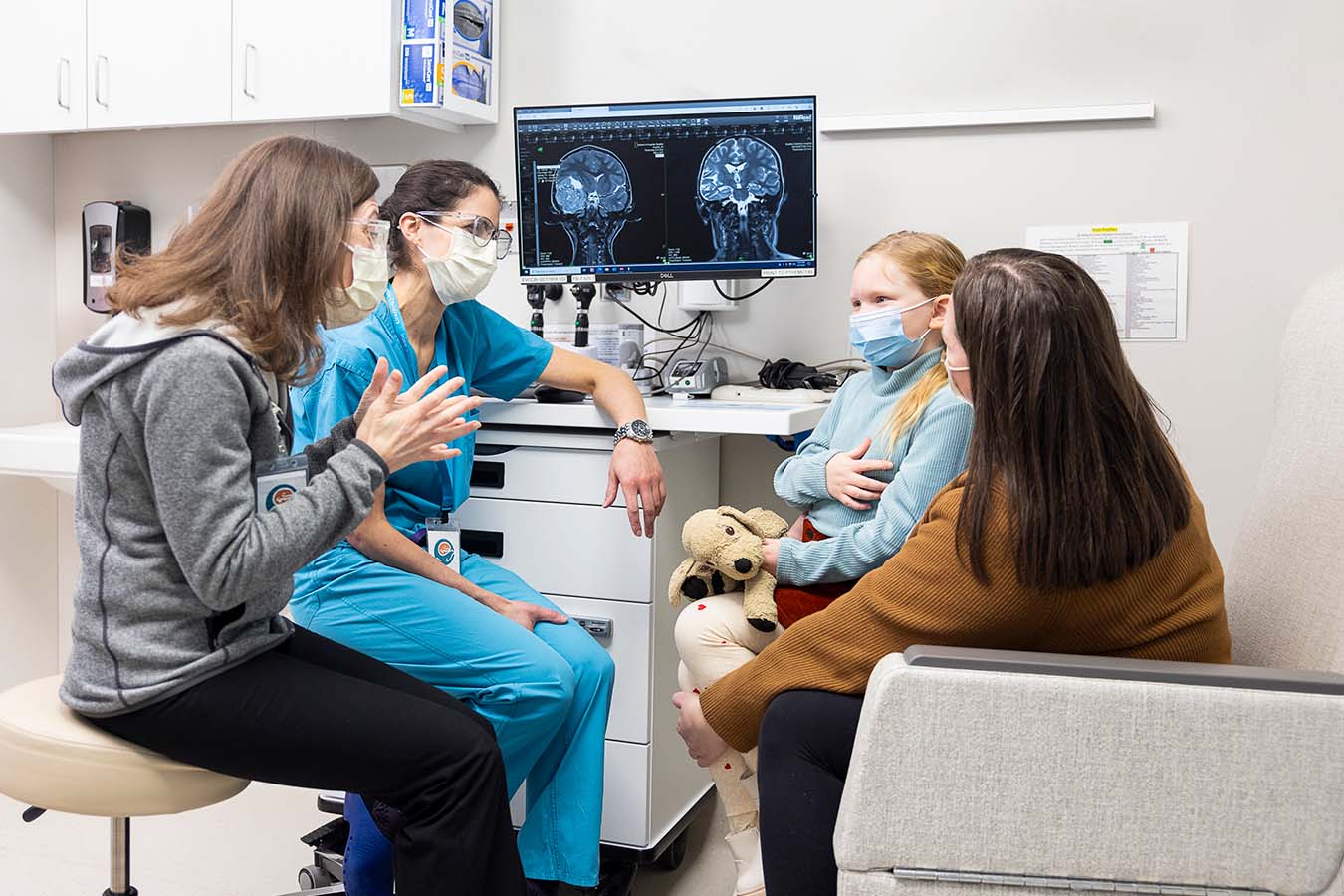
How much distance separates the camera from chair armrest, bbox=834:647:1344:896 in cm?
116

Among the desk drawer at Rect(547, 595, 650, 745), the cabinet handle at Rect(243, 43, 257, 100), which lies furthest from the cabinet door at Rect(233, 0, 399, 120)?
the desk drawer at Rect(547, 595, 650, 745)

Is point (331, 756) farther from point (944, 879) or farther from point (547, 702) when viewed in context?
point (944, 879)

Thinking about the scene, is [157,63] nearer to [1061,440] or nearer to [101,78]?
[101,78]

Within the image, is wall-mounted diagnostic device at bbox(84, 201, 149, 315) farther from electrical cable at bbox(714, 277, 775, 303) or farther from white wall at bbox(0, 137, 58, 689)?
electrical cable at bbox(714, 277, 775, 303)

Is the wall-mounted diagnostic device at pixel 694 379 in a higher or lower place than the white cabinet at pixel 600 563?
higher

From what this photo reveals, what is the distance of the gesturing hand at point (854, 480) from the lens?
1717 millimetres

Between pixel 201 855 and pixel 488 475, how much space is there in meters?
0.96

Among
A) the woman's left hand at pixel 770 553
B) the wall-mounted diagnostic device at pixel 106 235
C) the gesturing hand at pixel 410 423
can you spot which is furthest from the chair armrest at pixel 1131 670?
the wall-mounted diagnostic device at pixel 106 235

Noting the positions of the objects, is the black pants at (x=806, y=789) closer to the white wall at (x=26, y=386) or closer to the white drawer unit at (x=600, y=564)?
the white drawer unit at (x=600, y=564)

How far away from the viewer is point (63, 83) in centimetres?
287

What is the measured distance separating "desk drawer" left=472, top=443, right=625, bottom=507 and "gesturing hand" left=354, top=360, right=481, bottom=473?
0.63 m

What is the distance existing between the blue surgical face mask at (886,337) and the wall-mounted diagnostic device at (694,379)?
2.14 ft

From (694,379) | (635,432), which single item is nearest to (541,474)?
(635,432)

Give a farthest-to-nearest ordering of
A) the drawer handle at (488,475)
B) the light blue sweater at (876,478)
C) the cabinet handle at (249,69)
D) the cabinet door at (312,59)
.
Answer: the cabinet handle at (249,69) → the cabinet door at (312,59) → the drawer handle at (488,475) → the light blue sweater at (876,478)
